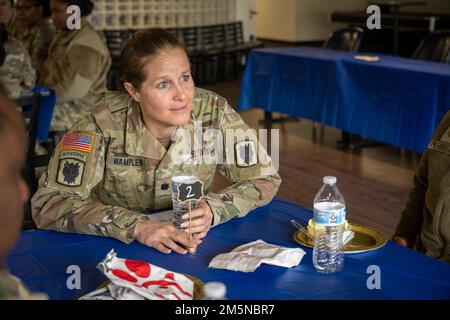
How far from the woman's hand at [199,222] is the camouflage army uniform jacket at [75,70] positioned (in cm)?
274

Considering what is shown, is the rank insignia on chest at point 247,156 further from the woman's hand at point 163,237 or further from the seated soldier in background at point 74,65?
the seated soldier in background at point 74,65

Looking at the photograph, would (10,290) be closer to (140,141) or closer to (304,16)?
(140,141)

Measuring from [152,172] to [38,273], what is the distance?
0.67m

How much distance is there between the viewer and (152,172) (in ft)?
7.39

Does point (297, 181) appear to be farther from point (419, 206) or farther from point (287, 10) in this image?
point (287, 10)

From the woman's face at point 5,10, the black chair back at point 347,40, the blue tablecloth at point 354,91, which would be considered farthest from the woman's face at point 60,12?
the black chair back at point 347,40

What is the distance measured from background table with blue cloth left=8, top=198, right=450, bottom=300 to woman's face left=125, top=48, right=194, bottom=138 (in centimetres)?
40

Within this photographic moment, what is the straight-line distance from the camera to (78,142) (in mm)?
2133

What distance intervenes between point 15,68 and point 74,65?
39 centimetres

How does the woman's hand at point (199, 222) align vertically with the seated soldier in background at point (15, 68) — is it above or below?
below

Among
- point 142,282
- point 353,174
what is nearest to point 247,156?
point 142,282

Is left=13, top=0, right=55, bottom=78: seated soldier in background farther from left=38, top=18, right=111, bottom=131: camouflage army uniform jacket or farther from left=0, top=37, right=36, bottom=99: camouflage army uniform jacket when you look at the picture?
left=0, top=37, right=36, bottom=99: camouflage army uniform jacket

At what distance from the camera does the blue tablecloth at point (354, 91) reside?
519 cm

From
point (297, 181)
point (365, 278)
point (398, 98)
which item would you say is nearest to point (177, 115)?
point (365, 278)
